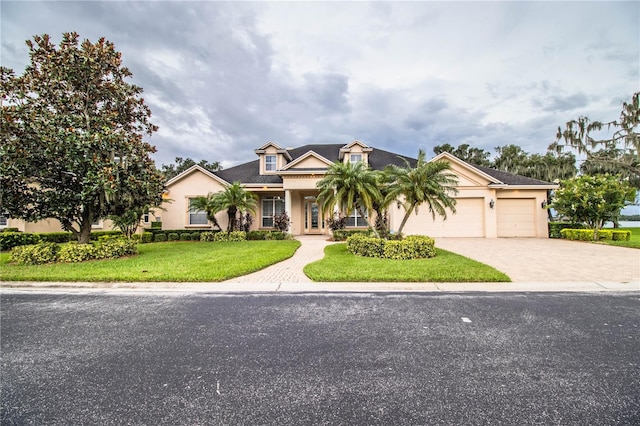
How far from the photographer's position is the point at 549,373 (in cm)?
276

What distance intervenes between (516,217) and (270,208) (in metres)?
17.3

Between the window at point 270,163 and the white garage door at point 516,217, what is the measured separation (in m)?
16.3

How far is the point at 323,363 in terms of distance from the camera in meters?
2.98

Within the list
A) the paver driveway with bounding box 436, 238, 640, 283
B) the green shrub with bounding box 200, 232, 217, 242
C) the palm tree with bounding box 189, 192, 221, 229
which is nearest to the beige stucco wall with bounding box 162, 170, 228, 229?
the palm tree with bounding box 189, 192, 221, 229

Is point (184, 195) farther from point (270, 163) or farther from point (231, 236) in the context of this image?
point (270, 163)

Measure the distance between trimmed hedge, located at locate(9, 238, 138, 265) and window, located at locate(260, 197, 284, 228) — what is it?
10379mm

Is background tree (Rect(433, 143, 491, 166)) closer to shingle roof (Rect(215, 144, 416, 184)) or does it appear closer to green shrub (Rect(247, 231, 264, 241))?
shingle roof (Rect(215, 144, 416, 184))

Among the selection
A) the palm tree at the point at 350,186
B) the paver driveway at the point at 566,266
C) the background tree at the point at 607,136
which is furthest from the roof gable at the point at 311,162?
the background tree at the point at 607,136

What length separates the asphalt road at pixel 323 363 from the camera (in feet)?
7.25

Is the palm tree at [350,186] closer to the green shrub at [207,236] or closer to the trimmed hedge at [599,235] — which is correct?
the green shrub at [207,236]

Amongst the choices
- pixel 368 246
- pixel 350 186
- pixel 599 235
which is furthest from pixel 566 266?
pixel 599 235

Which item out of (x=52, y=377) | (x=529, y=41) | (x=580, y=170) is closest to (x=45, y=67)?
(x=52, y=377)

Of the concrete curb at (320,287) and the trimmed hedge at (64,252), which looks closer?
the concrete curb at (320,287)

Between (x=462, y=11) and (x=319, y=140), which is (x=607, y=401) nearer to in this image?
(x=462, y=11)
